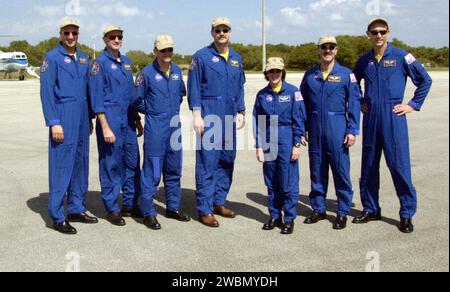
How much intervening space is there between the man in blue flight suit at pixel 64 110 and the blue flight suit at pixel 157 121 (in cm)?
56

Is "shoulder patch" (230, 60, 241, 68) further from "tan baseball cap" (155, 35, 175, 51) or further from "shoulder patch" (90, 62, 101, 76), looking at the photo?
"shoulder patch" (90, 62, 101, 76)

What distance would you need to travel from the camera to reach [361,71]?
4.87m

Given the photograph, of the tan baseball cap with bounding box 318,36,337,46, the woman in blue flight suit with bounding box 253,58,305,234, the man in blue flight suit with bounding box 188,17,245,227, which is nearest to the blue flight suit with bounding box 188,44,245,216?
the man in blue flight suit with bounding box 188,17,245,227

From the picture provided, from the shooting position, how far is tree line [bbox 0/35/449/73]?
4138cm

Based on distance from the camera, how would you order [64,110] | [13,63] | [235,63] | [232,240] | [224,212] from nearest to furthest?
[232,240], [64,110], [235,63], [224,212], [13,63]

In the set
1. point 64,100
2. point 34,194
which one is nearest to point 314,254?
point 64,100

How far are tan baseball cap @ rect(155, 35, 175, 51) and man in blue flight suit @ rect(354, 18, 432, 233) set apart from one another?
1896 mm

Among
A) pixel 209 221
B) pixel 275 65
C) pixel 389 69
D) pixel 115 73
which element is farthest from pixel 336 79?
pixel 115 73

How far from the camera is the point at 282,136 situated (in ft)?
15.3

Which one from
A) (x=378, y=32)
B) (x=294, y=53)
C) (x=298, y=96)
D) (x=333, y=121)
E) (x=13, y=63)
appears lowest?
(x=333, y=121)

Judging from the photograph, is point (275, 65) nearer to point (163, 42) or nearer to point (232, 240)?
point (163, 42)

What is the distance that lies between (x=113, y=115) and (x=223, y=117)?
1.08 m

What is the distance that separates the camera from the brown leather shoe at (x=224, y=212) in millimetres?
5262

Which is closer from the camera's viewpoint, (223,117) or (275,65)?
(275,65)
